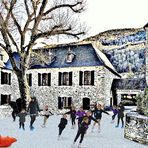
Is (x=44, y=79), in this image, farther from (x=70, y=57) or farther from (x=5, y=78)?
(x=5, y=78)

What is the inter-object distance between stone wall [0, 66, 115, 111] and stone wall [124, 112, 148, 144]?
50.3 feet

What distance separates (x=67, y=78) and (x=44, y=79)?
81.7 inches

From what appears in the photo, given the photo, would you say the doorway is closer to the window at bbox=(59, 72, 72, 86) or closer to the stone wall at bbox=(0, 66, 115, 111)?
the stone wall at bbox=(0, 66, 115, 111)

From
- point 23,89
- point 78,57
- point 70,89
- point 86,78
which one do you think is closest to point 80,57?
point 78,57

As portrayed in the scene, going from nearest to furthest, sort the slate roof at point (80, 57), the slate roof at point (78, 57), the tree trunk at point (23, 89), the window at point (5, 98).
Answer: the tree trunk at point (23, 89) < the slate roof at point (80, 57) < the slate roof at point (78, 57) < the window at point (5, 98)

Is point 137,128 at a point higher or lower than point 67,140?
higher

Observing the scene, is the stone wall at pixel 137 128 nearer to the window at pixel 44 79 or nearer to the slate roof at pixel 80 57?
the slate roof at pixel 80 57

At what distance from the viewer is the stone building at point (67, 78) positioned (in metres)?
35.2

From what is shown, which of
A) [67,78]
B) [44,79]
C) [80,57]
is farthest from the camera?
[44,79]

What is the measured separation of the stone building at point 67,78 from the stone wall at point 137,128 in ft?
50.3

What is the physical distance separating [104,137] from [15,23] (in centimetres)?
1496

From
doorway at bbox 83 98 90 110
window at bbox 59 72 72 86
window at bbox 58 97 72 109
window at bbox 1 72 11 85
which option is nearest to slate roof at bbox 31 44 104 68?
window at bbox 59 72 72 86

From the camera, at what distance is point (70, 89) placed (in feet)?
118

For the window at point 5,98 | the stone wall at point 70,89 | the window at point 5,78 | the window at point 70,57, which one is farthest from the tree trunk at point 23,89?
the window at point 70,57
